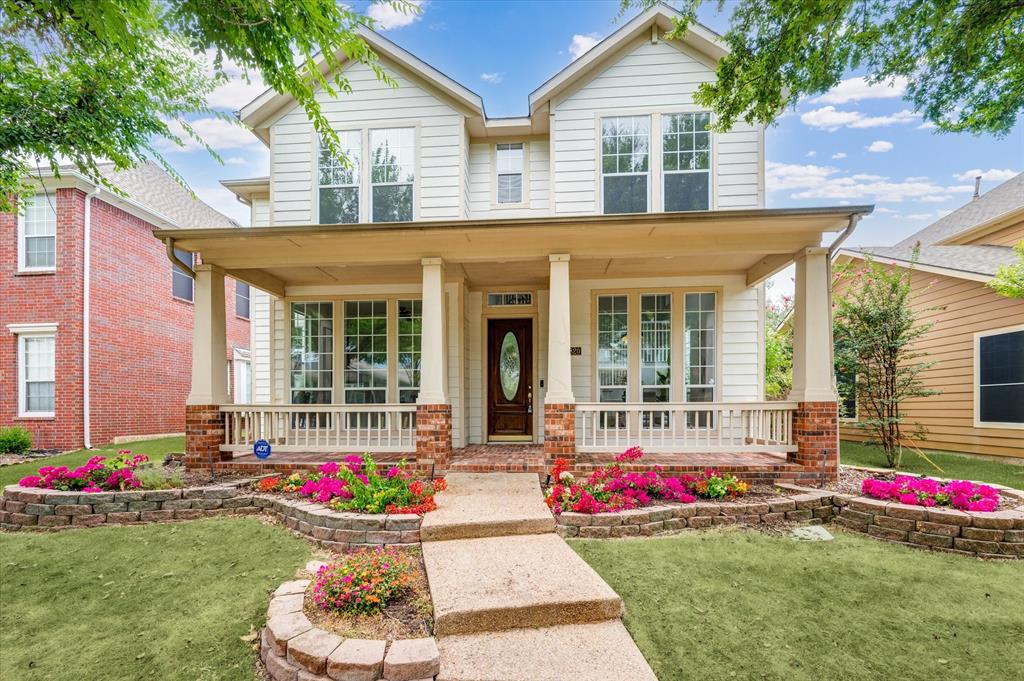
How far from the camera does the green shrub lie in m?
9.05

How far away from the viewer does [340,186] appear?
8375 millimetres

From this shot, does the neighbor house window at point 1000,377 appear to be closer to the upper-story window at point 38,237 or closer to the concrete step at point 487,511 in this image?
the concrete step at point 487,511

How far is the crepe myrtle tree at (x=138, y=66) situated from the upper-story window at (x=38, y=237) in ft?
15.3

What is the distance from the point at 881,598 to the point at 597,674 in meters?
2.47

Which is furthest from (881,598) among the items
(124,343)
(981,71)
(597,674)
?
(124,343)

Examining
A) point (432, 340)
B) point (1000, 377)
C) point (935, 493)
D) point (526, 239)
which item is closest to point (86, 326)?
point (432, 340)

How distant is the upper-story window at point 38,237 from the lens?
992 cm

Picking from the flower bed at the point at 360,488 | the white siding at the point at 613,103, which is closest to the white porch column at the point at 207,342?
the flower bed at the point at 360,488

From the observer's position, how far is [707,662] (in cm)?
272

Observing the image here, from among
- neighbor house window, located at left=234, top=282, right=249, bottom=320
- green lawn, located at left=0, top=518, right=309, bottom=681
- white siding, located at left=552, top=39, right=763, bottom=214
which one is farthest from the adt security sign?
neighbor house window, located at left=234, top=282, right=249, bottom=320

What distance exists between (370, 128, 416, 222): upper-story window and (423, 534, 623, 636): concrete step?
20.2 ft

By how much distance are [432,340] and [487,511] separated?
2487 mm

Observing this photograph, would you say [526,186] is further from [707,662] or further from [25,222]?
[25,222]

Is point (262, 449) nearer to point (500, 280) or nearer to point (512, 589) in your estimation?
point (512, 589)
